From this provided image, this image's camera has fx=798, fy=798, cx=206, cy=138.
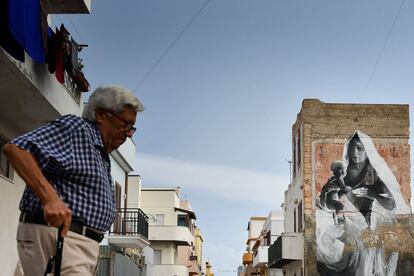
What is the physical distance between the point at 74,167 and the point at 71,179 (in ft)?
0.22

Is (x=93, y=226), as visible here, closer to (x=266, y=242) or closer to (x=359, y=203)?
(x=359, y=203)

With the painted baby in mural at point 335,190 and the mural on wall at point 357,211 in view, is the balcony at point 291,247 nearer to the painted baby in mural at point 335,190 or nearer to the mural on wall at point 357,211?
the mural on wall at point 357,211

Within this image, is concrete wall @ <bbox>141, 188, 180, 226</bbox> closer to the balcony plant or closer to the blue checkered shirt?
the balcony plant

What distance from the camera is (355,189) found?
118ft

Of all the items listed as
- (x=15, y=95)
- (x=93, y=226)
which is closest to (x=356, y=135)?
(x=15, y=95)

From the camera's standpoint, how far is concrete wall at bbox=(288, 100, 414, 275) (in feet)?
116

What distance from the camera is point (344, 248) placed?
35438mm

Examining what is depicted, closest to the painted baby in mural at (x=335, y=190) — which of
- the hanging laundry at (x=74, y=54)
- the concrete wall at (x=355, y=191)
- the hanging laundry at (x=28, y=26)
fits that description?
the concrete wall at (x=355, y=191)

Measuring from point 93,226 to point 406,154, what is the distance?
109 ft

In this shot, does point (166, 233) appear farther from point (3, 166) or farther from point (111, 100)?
point (111, 100)

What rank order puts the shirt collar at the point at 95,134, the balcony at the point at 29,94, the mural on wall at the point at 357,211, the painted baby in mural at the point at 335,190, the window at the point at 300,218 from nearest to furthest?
the shirt collar at the point at 95,134 < the balcony at the point at 29,94 < the mural on wall at the point at 357,211 < the painted baby in mural at the point at 335,190 < the window at the point at 300,218

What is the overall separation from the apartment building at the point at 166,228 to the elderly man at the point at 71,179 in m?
47.8

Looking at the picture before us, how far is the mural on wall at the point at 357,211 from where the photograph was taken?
3528 cm

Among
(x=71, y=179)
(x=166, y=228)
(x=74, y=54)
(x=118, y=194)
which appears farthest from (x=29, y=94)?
(x=166, y=228)
